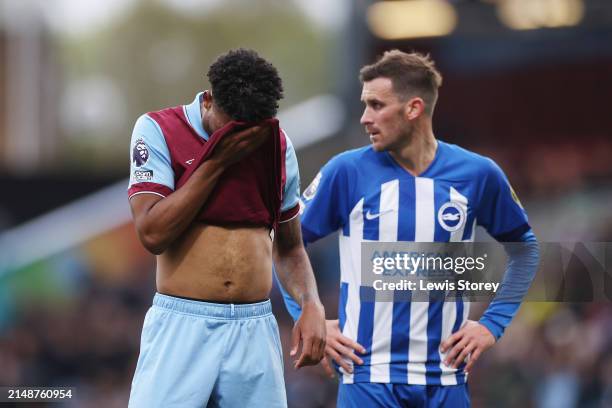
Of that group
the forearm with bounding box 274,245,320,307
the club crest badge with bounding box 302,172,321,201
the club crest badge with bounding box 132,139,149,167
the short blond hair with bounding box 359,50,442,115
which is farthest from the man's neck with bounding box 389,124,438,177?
the club crest badge with bounding box 132,139,149,167

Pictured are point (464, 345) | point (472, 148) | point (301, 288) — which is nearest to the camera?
point (301, 288)

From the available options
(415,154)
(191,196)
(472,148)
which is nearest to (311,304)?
(191,196)

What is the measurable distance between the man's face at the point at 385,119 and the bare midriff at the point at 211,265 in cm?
115

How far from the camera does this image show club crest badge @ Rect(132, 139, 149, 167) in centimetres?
440

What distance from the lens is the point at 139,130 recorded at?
447 centimetres

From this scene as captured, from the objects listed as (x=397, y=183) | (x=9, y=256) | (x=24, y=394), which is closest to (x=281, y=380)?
(x=397, y=183)

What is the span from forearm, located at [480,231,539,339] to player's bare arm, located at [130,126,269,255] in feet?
5.76

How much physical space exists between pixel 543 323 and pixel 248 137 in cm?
748

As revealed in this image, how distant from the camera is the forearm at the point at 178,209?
13.9 feet

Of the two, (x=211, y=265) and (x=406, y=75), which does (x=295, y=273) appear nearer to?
(x=211, y=265)

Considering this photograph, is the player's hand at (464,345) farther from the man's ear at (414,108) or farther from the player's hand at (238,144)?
the player's hand at (238,144)

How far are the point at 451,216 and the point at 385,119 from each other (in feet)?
1.77

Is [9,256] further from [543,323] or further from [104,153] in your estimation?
[104,153]

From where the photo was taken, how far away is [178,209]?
167 inches
